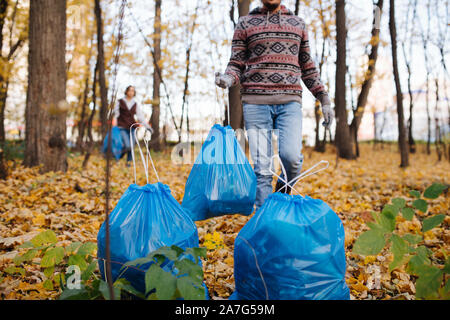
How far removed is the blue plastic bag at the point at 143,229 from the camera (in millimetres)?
1186

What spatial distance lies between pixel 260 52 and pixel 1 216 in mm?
2319

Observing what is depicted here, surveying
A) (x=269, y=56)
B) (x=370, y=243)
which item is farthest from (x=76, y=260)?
(x=269, y=56)

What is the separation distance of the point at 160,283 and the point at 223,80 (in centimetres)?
134

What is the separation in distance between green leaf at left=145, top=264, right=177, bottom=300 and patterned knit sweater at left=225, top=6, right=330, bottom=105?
148 cm

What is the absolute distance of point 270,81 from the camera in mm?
2162

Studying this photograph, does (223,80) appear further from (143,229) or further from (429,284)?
(429,284)

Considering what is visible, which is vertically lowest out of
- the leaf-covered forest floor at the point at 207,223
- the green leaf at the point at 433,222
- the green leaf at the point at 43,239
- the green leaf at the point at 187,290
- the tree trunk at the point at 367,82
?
the leaf-covered forest floor at the point at 207,223

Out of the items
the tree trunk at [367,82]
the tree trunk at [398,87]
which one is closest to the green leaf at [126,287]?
the tree trunk at [398,87]

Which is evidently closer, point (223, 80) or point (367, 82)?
point (223, 80)

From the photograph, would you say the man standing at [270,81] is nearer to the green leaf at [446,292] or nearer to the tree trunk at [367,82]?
the green leaf at [446,292]

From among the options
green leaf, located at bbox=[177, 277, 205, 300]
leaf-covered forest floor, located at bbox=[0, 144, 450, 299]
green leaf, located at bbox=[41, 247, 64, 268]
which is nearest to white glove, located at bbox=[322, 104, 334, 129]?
leaf-covered forest floor, located at bbox=[0, 144, 450, 299]

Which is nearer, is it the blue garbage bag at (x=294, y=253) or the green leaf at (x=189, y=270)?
the green leaf at (x=189, y=270)

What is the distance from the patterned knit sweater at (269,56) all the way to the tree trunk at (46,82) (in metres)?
3.24
